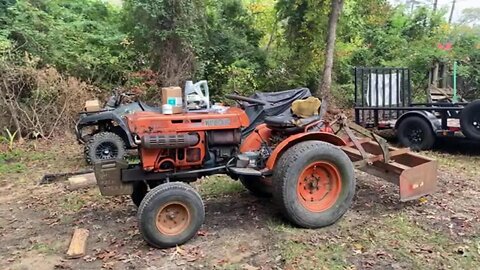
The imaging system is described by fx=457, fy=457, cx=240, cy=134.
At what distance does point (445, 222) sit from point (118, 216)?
3.20 meters

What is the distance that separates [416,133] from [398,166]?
3.44m

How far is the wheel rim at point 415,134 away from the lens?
7.64 m

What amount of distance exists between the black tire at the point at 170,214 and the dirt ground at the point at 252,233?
0.11 meters

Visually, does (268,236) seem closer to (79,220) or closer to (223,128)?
(223,128)

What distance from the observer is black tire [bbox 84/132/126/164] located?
6.73 metres

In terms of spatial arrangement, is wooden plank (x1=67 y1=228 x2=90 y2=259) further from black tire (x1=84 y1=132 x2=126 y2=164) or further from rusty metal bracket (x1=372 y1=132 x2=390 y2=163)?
rusty metal bracket (x1=372 y1=132 x2=390 y2=163)

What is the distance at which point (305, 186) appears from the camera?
14.0ft

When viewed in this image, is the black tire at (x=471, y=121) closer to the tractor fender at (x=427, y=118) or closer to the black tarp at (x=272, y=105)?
the tractor fender at (x=427, y=118)

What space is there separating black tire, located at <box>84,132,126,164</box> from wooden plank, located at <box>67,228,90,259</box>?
8.58ft

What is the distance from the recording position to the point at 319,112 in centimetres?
467

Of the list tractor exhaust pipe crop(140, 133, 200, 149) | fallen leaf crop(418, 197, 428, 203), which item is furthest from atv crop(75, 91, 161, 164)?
fallen leaf crop(418, 197, 428, 203)

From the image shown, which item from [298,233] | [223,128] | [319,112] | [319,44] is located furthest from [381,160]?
[319,44]

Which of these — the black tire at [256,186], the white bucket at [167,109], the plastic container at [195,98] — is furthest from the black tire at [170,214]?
the black tire at [256,186]

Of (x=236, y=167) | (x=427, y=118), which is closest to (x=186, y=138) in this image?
(x=236, y=167)
